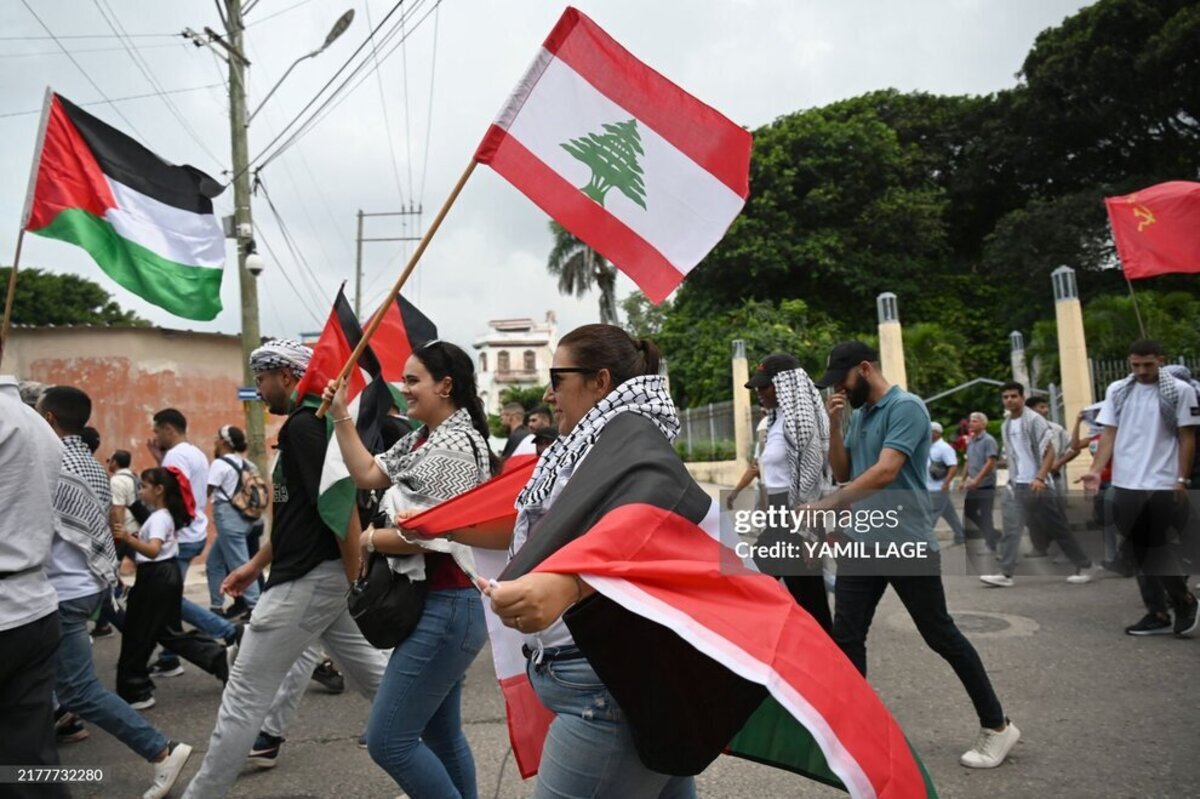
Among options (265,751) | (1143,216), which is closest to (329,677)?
(265,751)

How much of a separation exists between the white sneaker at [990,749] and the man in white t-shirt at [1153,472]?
2.67m

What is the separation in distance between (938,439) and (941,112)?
25.5m

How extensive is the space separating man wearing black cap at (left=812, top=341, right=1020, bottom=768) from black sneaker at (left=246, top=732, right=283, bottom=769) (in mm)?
2737

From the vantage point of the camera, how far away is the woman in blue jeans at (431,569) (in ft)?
9.64

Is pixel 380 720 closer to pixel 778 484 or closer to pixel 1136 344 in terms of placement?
pixel 778 484

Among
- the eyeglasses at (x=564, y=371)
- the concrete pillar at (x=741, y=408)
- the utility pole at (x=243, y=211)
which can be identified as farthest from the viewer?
the concrete pillar at (x=741, y=408)

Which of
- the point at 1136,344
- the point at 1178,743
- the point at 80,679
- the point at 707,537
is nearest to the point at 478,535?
the point at 707,537

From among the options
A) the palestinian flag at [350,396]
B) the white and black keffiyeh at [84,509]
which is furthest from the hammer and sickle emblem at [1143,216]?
the white and black keffiyeh at [84,509]

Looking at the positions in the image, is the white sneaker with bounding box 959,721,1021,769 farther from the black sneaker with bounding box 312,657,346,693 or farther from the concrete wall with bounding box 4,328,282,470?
the concrete wall with bounding box 4,328,282,470

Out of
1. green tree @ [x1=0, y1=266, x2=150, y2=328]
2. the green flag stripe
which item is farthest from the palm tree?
the green flag stripe

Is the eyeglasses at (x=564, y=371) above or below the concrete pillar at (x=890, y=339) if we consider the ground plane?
below

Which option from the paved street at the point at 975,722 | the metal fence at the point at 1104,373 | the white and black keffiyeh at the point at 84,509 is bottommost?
the paved street at the point at 975,722

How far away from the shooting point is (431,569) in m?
3.07

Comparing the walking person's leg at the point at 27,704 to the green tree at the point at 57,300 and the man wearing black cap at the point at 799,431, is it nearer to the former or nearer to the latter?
the man wearing black cap at the point at 799,431
